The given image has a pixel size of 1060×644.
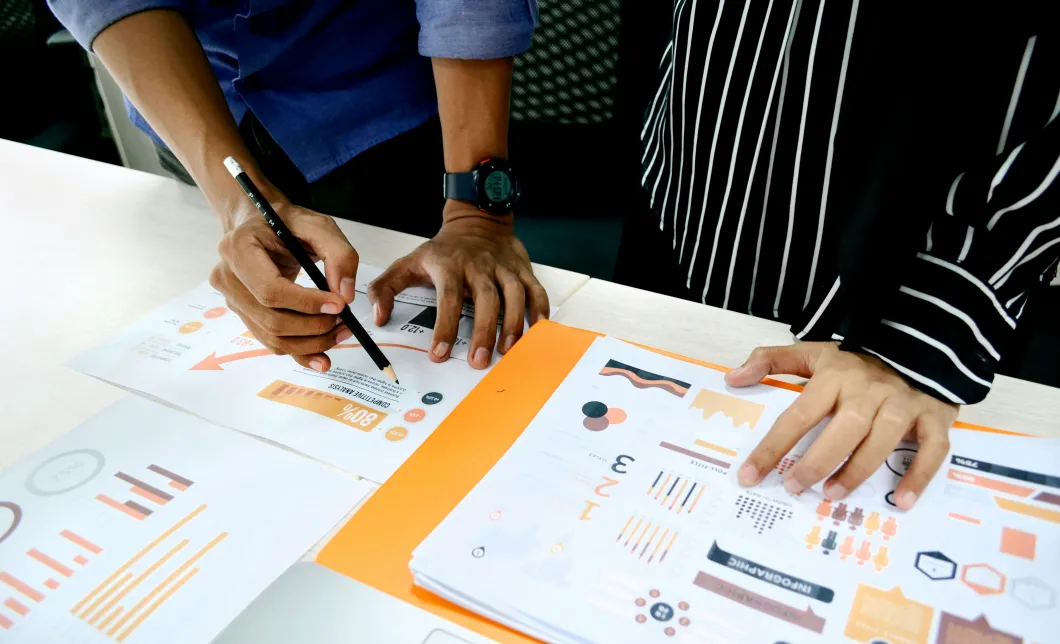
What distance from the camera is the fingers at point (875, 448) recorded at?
1.53ft

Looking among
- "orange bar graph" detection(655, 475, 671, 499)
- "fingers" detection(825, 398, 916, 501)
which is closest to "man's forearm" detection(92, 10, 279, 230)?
"orange bar graph" detection(655, 475, 671, 499)

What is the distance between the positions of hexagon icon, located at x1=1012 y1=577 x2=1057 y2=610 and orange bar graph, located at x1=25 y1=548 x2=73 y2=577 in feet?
1.95

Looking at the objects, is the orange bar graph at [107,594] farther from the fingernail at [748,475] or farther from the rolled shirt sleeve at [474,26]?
the rolled shirt sleeve at [474,26]

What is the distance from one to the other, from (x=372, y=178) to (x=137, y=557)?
652 mm

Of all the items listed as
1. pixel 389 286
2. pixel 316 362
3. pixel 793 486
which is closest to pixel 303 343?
pixel 316 362

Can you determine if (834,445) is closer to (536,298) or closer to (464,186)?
(536,298)

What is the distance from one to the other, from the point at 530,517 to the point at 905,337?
33 centimetres

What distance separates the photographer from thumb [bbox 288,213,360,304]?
627mm

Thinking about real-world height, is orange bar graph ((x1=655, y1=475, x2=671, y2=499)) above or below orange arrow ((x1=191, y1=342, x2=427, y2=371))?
above

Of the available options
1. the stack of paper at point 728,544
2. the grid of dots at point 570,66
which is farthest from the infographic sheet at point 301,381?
the grid of dots at point 570,66

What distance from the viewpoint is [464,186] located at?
2.76 ft

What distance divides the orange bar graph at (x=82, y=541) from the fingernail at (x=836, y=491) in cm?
50

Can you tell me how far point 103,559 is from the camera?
0.45m

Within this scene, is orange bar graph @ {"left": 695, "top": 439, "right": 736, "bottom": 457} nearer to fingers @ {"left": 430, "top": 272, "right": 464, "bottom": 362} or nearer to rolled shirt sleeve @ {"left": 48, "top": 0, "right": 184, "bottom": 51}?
fingers @ {"left": 430, "top": 272, "right": 464, "bottom": 362}
